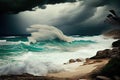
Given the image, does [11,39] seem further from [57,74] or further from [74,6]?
[57,74]

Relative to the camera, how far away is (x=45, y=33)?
61.7 feet

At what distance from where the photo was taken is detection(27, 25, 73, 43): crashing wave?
1797cm

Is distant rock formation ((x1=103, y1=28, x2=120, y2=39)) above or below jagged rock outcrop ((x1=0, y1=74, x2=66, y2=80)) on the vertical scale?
above

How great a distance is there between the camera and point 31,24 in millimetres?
17906

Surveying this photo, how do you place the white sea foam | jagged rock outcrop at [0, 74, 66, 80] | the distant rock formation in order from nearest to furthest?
jagged rock outcrop at [0, 74, 66, 80] < the white sea foam < the distant rock formation

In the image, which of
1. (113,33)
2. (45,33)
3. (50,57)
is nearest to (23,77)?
(50,57)

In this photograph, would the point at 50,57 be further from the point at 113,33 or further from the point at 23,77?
the point at 23,77

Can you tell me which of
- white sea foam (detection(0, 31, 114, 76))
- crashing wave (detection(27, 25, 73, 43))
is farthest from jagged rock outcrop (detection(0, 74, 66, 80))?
crashing wave (detection(27, 25, 73, 43))

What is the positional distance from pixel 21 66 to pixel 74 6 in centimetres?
1014

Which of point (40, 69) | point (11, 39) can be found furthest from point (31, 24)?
point (40, 69)

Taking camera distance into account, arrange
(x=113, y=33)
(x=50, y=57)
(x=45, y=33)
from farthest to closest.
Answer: (x=113, y=33) → (x=45, y=33) → (x=50, y=57)

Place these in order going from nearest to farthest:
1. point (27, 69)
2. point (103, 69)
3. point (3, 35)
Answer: point (103, 69) → point (27, 69) → point (3, 35)

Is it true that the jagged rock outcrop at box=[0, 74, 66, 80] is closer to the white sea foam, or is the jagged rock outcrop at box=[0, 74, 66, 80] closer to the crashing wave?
the white sea foam

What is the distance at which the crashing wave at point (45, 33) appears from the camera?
18.0m
